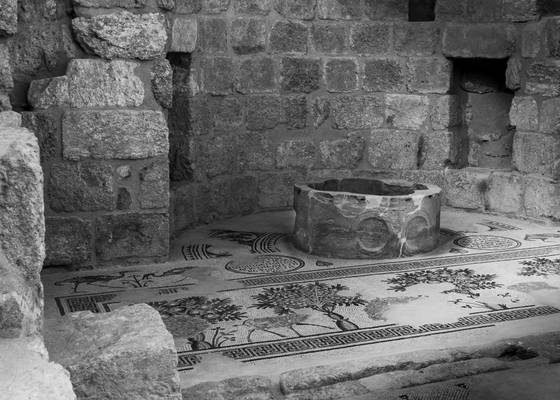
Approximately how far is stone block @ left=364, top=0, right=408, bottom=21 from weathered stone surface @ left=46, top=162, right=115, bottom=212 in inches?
100.0

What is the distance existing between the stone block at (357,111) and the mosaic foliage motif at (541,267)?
73.5 inches

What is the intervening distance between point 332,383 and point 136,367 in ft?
2.91

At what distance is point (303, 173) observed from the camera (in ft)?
18.1

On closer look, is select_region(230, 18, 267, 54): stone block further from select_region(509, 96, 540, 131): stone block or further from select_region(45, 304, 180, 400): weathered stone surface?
select_region(45, 304, 180, 400): weathered stone surface

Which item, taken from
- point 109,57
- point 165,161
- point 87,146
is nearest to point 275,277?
point 165,161

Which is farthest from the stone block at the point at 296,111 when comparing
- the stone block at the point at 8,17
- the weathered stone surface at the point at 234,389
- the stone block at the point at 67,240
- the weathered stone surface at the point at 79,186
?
the weathered stone surface at the point at 234,389

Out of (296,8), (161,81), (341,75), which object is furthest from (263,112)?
(161,81)

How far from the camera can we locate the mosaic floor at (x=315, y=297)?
285 cm

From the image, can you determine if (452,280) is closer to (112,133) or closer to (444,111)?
(112,133)

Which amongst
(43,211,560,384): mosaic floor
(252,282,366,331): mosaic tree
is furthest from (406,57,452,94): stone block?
(252,282,366,331): mosaic tree

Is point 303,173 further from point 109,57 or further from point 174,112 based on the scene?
point 109,57

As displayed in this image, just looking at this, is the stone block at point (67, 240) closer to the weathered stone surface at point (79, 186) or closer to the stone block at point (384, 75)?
the weathered stone surface at point (79, 186)

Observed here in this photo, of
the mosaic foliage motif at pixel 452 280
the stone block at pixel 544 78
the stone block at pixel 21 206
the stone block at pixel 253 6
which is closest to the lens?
the stone block at pixel 21 206

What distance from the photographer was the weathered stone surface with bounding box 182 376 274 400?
2.41 m
